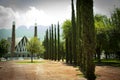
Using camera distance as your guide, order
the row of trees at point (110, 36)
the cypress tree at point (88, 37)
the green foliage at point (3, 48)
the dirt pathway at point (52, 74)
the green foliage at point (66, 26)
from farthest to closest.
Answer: the green foliage at point (66, 26)
the green foliage at point (3, 48)
the row of trees at point (110, 36)
the cypress tree at point (88, 37)
the dirt pathway at point (52, 74)

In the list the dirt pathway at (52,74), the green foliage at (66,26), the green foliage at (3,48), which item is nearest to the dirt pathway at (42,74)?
the dirt pathway at (52,74)

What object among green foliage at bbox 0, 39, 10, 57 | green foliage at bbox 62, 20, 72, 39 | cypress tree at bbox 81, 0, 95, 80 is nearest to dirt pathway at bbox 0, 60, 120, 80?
cypress tree at bbox 81, 0, 95, 80

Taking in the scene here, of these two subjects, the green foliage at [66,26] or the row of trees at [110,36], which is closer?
the row of trees at [110,36]

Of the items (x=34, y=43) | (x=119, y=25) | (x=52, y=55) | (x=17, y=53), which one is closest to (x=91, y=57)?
(x=119, y=25)

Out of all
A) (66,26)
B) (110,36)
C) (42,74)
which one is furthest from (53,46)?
(42,74)

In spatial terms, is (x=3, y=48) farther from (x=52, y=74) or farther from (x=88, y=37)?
(x=88, y=37)

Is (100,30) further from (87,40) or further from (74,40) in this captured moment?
(87,40)

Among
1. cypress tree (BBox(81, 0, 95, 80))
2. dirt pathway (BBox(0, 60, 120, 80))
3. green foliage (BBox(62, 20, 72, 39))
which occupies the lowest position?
dirt pathway (BBox(0, 60, 120, 80))

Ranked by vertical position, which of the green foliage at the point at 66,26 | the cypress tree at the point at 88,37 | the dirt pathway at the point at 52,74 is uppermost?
the green foliage at the point at 66,26

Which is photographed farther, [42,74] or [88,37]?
[42,74]

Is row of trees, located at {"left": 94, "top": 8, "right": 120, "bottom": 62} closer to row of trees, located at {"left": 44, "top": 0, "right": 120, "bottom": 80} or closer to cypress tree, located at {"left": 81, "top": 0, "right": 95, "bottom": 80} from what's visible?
row of trees, located at {"left": 44, "top": 0, "right": 120, "bottom": 80}

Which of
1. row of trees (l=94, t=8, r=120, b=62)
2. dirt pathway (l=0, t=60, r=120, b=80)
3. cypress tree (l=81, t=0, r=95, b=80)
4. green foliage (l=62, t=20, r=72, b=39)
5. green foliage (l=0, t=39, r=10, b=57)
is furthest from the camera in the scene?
green foliage (l=62, t=20, r=72, b=39)

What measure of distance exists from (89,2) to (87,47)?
3700mm

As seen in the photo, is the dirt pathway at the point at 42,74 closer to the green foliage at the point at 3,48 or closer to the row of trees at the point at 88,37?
the row of trees at the point at 88,37
